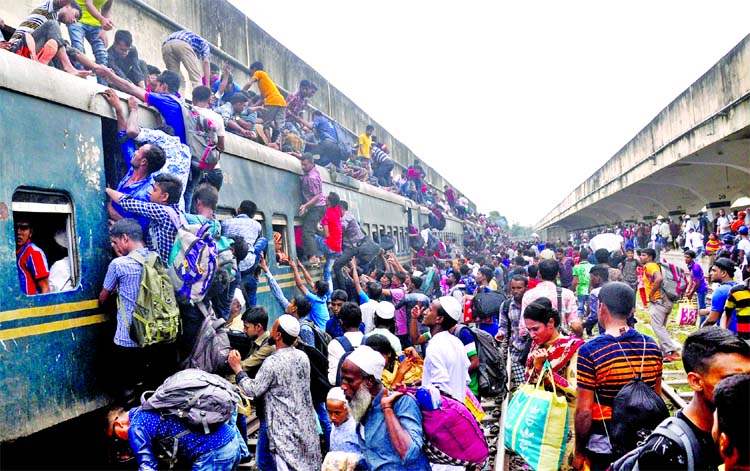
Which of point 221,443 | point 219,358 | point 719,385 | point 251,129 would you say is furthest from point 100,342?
point 251,129

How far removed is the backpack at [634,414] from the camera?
3068mm

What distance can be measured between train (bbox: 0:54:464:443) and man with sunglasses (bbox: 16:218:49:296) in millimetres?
82

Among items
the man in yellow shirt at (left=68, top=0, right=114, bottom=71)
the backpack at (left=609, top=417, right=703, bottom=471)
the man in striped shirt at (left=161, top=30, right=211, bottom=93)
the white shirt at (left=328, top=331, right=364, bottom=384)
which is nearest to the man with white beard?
the backpack at (left=609, top=417, right=703, bottom=471)

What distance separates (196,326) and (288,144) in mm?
5292

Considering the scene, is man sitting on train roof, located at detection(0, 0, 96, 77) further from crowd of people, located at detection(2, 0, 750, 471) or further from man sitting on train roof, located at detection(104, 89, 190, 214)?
man sitting on train roof, located at detection(104, 89, 190, 214)

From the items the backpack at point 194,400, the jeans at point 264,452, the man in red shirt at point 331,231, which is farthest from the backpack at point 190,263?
the man in red shirt at point 331,231

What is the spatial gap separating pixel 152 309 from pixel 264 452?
1160 millimetres

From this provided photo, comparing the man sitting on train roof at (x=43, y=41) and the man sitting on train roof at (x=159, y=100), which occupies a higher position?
the man sitting on train roof at (x=43, y=41)

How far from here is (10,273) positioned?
3648 mm

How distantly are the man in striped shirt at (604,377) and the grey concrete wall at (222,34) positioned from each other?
689 cm

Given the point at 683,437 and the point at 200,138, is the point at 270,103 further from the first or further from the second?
the point at 683,437

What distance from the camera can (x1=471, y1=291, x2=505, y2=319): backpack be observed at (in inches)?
274

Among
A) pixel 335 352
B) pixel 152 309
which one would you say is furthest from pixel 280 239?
pixel 152 309

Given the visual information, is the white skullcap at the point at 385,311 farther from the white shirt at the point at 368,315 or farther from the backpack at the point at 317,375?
the white shirt at the point at 368,315
